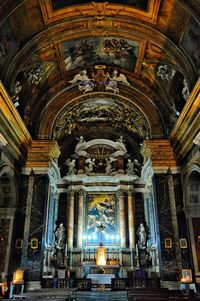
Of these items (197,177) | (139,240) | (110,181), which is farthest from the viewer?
(110,181)

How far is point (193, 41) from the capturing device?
11250mm

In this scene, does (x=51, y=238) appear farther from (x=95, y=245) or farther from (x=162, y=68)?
(x=162, y=68)

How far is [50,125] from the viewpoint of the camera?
1513 cm

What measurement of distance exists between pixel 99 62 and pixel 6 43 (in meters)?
5.53

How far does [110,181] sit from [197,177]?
6.51 metres

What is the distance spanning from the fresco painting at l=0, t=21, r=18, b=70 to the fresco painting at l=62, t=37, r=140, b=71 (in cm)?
275

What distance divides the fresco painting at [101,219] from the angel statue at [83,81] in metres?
6.42

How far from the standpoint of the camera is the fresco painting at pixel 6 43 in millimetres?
10789

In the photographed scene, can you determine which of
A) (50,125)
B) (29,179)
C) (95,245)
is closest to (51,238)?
(95,245)

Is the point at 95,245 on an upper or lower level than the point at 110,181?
lower

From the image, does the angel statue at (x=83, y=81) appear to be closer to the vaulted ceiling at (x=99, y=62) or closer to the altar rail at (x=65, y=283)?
the vaulted ceiling at (x=99, y=62)

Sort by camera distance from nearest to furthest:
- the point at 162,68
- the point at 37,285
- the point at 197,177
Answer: the point at 37,285 → the point at 197,177 → the point at 162,68

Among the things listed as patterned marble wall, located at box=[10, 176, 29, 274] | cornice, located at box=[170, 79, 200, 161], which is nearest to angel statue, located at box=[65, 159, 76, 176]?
patterned marble wall, located at box=[10, 176, 29, 274]

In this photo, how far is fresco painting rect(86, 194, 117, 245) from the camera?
17.0 meters
